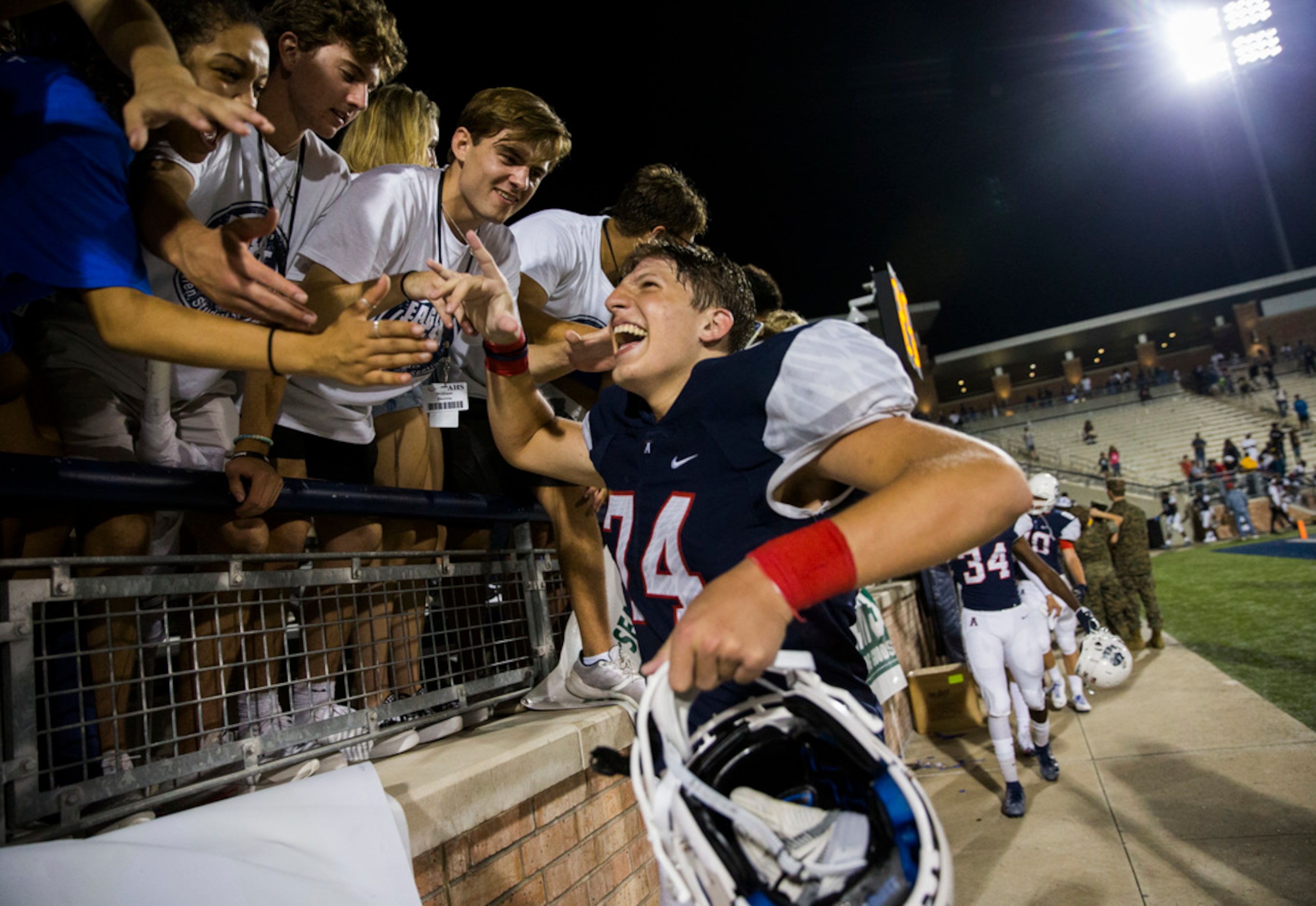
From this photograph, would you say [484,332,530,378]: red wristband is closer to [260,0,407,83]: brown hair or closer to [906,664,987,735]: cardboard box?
[260,0,407,83]: brown hair

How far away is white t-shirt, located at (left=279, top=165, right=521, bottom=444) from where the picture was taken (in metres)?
2.49

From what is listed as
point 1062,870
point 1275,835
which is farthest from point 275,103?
point 1275,835

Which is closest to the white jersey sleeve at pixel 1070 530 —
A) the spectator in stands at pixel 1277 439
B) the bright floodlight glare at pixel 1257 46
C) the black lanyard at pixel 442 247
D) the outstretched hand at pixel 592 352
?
the outstretched hand at pixel 592 352

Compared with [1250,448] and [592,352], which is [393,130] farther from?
[1250,448]

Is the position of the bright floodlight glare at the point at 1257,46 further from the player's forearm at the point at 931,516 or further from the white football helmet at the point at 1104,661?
the player's forearm at the point at 931,516

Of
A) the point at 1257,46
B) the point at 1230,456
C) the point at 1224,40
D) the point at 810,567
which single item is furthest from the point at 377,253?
the point at 1257,46

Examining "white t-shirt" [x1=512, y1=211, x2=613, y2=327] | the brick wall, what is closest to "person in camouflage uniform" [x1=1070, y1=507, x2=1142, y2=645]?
"white t-shirt" [x1=512, y1=211, x2=613, y2=327]

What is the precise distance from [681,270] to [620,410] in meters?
0.46

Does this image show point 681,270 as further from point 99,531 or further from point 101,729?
point 101,729

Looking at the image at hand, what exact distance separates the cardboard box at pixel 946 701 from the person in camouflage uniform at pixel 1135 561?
13.5 ft

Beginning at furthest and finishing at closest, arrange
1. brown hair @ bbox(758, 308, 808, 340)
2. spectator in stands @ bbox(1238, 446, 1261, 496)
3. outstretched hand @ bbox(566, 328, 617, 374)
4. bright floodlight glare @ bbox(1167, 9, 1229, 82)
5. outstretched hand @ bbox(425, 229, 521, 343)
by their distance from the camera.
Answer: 1. bright floodlight glare @ bbox(1167, 9, 1229, 82)
2. spectator in stands @ bbox(1238, 446, 1261, 496)
3. brown hair @ bbox(758, 308, 808, 340)
4. outstretched hand @ bbox(566, 328, 617, 374)
5. outstretched hand @ bbox(425, 229, 521, 343)

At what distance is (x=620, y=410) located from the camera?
217 cm

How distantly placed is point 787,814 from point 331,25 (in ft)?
9.20

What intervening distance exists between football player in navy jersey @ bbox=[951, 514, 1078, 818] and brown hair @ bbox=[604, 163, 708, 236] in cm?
412
